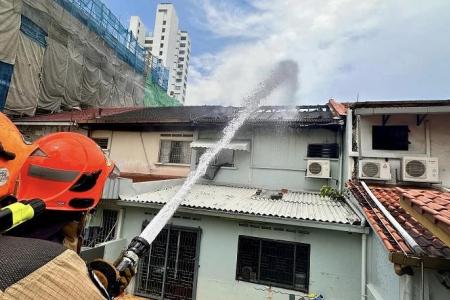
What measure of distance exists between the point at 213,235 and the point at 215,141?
4395mm

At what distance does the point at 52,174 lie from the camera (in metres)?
2.54

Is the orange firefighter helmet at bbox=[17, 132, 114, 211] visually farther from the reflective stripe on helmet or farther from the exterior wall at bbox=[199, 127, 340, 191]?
the exterior wall at bbox=[199, 127, 340, 191]

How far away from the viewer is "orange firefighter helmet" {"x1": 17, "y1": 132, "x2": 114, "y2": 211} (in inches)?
96.7

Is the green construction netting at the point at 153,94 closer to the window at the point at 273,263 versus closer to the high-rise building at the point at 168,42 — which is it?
the window at the point at 273,263

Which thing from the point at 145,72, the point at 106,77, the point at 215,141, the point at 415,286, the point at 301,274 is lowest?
the point at 301,274

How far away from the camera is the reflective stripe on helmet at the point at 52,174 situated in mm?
2490

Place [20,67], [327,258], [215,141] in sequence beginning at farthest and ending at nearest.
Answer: [20,67], [215,141], [327,258]

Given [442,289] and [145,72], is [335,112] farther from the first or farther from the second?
[145,72]

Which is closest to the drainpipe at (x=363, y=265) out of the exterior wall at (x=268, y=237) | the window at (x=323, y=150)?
the exterior wall at (x=268, y=237)

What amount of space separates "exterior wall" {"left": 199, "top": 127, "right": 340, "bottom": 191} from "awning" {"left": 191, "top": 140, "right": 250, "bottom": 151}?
0.94 ft

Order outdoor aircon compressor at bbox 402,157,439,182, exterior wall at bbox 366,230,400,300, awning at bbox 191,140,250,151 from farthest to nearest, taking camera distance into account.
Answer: awning at bbox 191,140,250,151
outdoor aircon compressor at bbox 402,157,439,182
exterior wall at bbox 366,230,400,300

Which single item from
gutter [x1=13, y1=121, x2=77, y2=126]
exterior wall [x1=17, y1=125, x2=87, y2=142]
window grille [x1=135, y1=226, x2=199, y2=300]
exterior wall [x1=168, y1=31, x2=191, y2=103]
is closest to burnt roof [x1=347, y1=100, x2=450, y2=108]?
window grille [x1=135, y1=226, x2=199, y2=300]

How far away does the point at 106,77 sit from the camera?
82.7 feet

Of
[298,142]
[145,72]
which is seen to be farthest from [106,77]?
[298,142]
